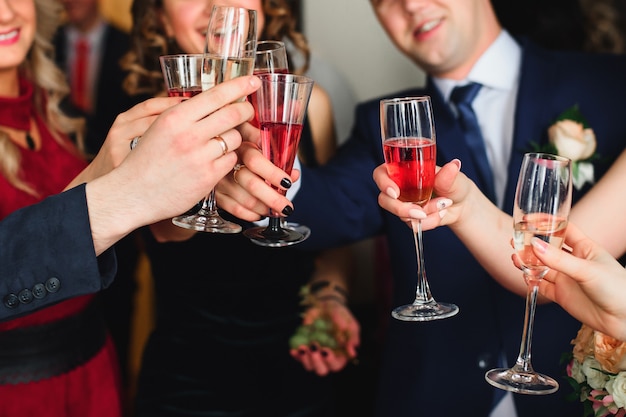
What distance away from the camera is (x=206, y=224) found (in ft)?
A: 5.37

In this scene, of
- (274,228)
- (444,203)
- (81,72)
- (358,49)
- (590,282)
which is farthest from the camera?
(81,72)

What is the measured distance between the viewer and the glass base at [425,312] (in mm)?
1581

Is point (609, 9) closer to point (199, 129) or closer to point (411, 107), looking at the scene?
point (411, 107)

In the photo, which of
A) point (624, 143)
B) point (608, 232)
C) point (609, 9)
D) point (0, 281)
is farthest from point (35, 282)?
point (609, 9)

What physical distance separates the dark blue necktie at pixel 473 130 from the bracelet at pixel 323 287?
0.62m

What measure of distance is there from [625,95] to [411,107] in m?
0.96

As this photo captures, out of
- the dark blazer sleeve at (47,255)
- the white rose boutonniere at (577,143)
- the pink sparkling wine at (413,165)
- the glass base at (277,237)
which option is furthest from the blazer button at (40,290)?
the white rose boutonniere at (577,143)

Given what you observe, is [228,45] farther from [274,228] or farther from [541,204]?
[541,204]

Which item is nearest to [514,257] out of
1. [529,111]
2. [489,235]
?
[489,235]

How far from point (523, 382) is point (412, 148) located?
515 millimetres

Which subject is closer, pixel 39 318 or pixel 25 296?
pixel 25 296

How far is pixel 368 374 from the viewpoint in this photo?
3.17 meters

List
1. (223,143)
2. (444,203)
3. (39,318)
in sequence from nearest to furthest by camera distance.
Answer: (223,143), (444,203), (39,318)

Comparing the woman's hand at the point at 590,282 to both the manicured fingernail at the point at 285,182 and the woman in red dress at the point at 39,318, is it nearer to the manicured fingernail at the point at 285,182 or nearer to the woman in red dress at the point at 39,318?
the manicured fingernail at the point at 285,182
